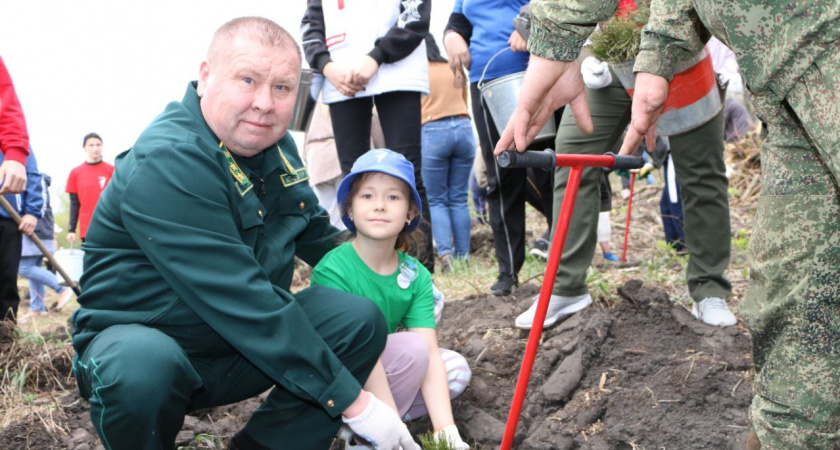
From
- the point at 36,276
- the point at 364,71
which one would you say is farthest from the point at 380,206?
the point at 36,276

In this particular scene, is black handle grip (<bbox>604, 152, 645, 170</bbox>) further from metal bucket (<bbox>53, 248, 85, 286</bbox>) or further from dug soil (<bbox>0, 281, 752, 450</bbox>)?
metal bucket (<bbox>53, 248, 85, 286</bbox>)

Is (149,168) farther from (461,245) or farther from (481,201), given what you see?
(481,201)

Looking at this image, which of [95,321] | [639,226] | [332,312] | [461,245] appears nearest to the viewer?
[95,321]

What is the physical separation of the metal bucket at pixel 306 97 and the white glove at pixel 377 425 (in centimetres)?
207

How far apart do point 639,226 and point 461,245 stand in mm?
2737

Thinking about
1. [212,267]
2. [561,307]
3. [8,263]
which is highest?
[212,267]

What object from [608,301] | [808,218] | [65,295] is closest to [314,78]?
[608,301]

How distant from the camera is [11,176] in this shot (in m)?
3.70

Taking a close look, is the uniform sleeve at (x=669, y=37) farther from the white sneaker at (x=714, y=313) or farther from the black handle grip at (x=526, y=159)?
the white sneaker at (x=714, y=313)

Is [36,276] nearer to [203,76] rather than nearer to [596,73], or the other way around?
[203,76]

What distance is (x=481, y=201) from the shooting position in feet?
26.5

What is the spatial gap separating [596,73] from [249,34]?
1554 mm

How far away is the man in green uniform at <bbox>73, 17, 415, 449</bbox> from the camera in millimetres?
1926

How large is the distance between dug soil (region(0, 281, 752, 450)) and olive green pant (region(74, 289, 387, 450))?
0.40m
